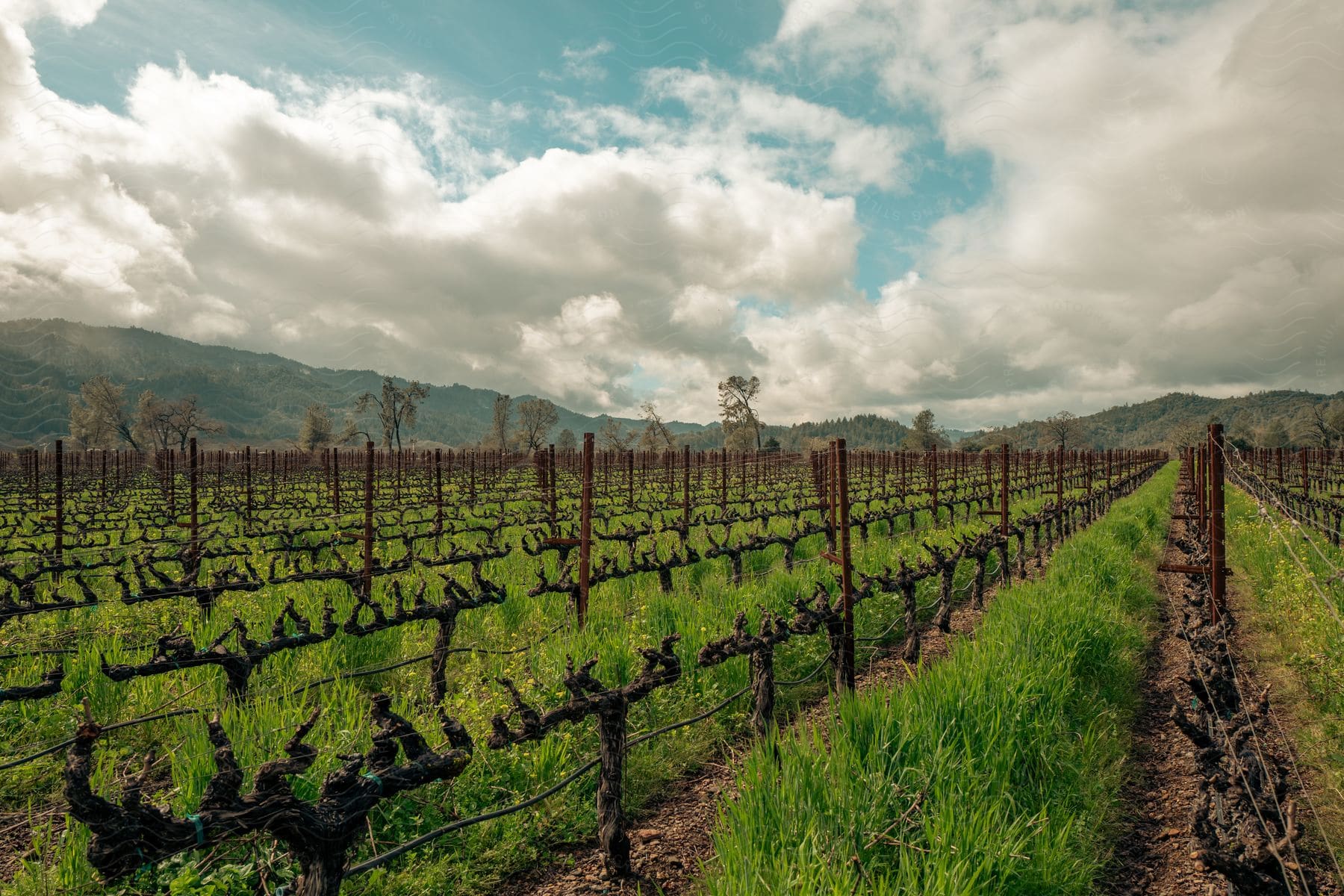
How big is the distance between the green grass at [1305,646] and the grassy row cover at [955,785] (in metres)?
1.31

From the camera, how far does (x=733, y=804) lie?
13.2 ft

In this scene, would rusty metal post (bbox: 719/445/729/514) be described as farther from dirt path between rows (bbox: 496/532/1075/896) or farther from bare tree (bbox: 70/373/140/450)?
bare tree (bbox: 70/373/140/450)

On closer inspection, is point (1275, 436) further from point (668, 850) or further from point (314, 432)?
point (314, 432)

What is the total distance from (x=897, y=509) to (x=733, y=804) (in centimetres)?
1740

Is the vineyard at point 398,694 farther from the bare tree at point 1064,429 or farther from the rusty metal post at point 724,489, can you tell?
the bare tree at point 1064,429

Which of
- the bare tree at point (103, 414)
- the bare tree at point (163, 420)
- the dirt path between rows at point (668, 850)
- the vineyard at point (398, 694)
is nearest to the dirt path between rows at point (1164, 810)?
the dirt path between rows at point (668, 850)

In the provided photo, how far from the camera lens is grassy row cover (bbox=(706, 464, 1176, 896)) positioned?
3.35 meters

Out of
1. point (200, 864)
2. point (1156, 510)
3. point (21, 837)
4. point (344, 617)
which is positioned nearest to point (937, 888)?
point (200, 864)

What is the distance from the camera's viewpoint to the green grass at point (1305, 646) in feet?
16.3

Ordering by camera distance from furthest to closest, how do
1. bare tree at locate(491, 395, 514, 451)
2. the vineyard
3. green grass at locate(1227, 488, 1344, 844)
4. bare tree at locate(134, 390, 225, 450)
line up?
bare tree at locate(491, 395, 514, 451), bare tree at locate(134, 390, 225, 450), green grass at locate(1227, 488, 1344, 844), the vineyard

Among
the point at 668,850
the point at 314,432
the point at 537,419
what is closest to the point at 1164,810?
the point at 668,850

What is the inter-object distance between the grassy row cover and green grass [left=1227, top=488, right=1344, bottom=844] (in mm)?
1311

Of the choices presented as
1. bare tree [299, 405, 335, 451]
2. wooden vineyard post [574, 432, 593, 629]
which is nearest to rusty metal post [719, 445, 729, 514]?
wooden vineyard post [574, 432, 593, 629]

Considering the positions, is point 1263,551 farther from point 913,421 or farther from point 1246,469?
point 913,421
